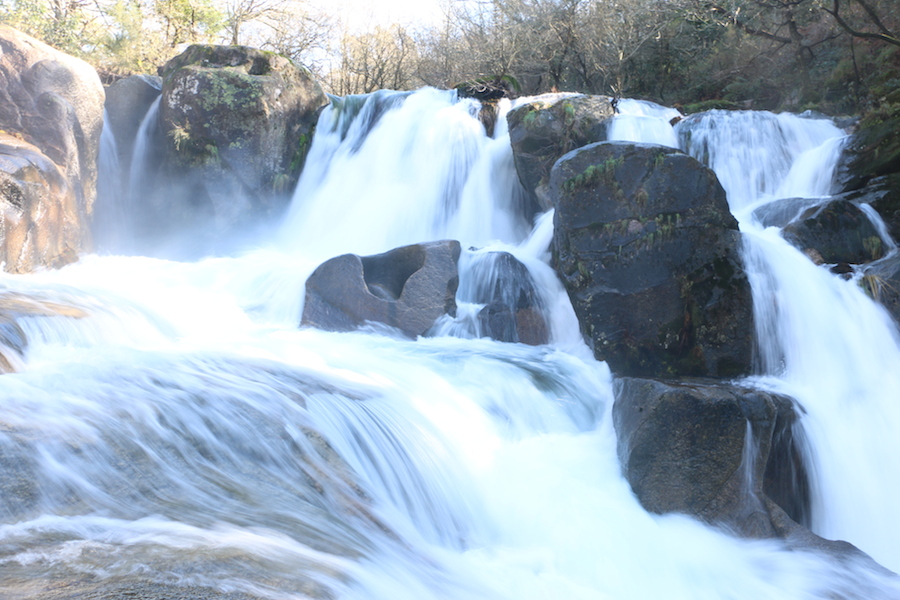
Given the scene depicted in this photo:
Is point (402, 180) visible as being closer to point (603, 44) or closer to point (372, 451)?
point (372, 451)

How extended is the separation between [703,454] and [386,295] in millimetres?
4016

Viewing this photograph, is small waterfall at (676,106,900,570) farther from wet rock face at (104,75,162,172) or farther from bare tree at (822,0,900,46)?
wet rock face at (104,75,162,172)

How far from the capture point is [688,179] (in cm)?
590

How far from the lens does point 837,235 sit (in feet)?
21.2

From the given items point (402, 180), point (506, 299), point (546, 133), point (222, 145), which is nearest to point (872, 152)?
point (546, 133)

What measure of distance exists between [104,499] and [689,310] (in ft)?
16.5

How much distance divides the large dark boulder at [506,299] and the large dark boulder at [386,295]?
11.4 inches

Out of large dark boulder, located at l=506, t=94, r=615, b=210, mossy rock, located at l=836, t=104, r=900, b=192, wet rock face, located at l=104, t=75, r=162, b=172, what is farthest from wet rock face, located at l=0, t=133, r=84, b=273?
mossy rock, located at l=836, t=104, r=900, b=192

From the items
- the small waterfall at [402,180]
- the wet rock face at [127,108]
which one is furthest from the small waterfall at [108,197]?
the small waterfall at [402,180]

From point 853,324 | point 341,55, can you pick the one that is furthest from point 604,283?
point 341,55

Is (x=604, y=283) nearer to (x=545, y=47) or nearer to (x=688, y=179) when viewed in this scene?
(x=688, y=179)

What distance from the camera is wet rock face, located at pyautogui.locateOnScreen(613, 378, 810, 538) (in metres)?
3.94

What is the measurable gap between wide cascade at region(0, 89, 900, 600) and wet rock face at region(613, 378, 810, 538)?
0.46ft

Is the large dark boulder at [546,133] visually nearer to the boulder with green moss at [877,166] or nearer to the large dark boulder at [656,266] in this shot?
the large dark boulder at [656,266]
